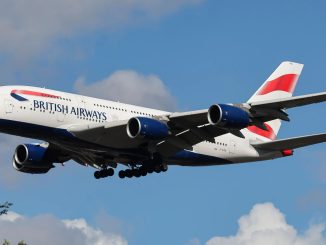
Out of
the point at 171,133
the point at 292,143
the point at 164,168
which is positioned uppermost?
the point at 292,143

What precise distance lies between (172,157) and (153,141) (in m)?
4.02

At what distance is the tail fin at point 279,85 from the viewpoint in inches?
2886

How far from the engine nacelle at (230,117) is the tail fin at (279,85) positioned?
1339 cm

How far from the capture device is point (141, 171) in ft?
217

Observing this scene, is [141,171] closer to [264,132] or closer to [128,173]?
[128,173]

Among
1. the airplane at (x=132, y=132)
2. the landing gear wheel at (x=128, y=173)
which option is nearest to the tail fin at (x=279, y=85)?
the airplane at (x=132, y=132)

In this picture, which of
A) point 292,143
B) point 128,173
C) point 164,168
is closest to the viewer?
point 292,143

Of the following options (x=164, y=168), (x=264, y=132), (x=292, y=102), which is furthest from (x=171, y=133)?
(x=264, y=132)

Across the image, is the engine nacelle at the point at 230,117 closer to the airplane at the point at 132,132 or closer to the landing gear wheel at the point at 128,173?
the airplane at the point at 132,132

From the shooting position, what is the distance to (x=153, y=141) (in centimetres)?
6266

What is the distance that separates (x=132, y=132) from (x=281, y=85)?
57.3 ft

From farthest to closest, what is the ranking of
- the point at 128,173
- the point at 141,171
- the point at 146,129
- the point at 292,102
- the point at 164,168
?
the point at 128,173, the point at 141,171, the point at 164,168, the point at 146,129, the point at 292,102

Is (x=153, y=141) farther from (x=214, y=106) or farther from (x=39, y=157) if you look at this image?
(x=39, y=157)

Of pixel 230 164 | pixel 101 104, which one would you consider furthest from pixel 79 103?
pixel 230 164
